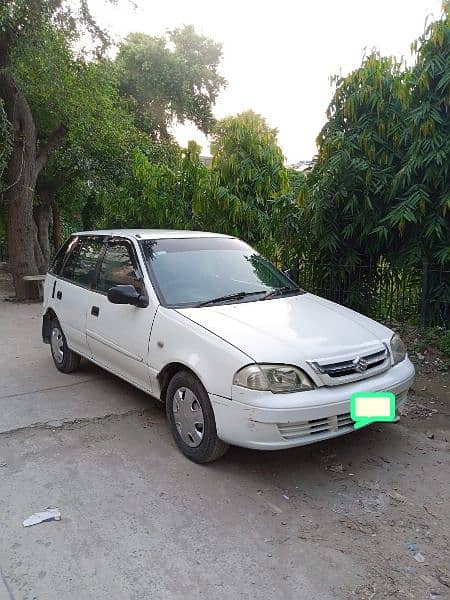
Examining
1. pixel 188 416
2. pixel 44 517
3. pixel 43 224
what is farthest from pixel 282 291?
pixel 43 224

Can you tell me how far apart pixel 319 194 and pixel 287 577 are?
16.0ft

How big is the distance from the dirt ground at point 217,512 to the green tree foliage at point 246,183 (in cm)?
471

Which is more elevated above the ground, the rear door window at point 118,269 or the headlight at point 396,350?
the rear door window at point 118,269

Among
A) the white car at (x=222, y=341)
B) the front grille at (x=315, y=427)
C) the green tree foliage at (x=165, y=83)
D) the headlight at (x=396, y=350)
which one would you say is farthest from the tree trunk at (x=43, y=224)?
the front grille at (x=315, y=427)

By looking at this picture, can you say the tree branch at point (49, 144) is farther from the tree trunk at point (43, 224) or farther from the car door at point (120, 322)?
the car door at point (120, 322)

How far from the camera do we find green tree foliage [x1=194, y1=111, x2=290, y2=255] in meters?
8.35

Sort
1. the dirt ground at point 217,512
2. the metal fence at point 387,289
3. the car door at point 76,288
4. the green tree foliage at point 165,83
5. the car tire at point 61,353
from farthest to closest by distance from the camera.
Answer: the green tree foliage at point 165,83, the metal fence at point 387,289, the car tire at point 61,353, the car door at point 76,288, the dirt ground at point 217,512

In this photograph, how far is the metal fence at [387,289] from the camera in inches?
254

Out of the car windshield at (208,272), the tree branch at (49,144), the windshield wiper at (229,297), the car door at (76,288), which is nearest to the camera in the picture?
the windshield wiper at (229,297)

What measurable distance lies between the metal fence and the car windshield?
273cm

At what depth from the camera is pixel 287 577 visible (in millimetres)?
2383

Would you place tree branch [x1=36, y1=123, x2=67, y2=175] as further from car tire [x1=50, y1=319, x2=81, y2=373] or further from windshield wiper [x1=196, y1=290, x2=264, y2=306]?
windshield wiper [x1=196, y1=290, x2=264, y2=306]

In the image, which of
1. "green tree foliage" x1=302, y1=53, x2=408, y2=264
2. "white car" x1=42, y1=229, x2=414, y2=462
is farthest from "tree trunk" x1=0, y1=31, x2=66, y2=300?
"green tree foliage" x1=302, y1=53, x2=408, y2=264

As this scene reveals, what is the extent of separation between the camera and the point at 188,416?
3.45m
